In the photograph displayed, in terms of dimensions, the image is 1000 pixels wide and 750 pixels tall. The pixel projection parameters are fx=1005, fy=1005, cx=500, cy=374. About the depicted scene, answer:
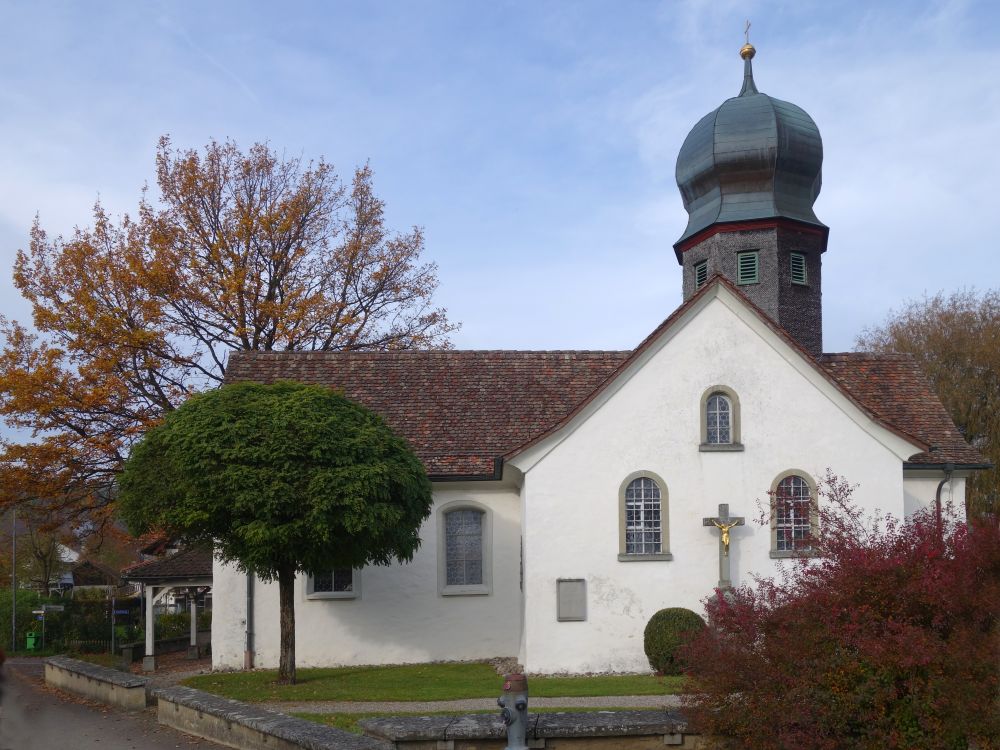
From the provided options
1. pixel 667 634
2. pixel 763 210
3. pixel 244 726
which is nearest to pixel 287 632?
pixel 244 726

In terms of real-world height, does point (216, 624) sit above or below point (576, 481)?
below

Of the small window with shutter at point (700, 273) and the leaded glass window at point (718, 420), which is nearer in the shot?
the leaded glass window at point (718, 420)

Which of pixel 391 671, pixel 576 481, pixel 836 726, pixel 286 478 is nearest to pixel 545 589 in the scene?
pixel 576 481

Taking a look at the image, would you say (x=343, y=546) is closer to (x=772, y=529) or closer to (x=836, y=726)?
(x=772, y=529)

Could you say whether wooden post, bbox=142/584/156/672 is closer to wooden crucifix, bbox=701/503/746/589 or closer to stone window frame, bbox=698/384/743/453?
wooden crucifix, bbox=701/503/746/589

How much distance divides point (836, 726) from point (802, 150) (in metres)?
18.5

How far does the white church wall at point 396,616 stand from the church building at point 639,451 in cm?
4

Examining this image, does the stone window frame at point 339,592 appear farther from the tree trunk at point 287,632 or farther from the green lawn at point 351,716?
the green lawn at point 351,716

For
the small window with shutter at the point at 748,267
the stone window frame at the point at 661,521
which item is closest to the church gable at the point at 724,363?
the stone window frame at the point at 661,521

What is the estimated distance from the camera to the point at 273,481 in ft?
53.3

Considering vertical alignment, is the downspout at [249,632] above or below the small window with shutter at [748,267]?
below

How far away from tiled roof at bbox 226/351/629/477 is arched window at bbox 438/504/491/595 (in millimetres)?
1187

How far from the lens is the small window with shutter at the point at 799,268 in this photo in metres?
24.3

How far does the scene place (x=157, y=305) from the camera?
2864 cm
